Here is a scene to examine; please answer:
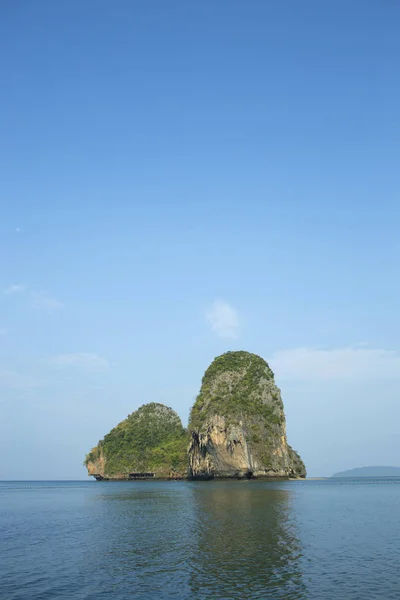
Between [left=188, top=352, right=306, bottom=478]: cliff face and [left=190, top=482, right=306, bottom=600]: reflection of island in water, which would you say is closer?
[left=190, top=482, right=306, bottom=600]: reflection of island in water

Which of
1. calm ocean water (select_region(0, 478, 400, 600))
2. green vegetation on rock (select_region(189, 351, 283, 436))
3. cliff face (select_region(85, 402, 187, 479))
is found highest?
green vegetation on rock (select_region(189, 351, 283, 436))

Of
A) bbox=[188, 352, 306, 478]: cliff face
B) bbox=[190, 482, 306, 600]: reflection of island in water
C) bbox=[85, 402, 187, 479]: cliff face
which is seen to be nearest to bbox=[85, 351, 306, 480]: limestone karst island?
bbox=[188, 352, 306, 478]: cliff face

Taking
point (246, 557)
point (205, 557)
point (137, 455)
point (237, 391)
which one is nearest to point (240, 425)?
point (237, 391)

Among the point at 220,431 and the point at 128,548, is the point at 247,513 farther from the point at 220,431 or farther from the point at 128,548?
the point at 220,431

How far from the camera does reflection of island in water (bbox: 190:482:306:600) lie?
20.7 metres

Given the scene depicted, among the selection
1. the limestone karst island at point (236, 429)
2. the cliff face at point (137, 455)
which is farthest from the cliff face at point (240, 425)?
the cliff face at point (137, 455)

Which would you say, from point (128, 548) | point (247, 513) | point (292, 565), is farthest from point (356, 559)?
point (247, 513)

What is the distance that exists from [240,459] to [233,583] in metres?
116

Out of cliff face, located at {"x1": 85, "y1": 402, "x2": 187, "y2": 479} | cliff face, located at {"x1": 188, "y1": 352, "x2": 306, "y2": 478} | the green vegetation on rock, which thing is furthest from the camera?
cliff face, located at {"x1": 85, "y1": 402, "x2": 187, "y2": 479}

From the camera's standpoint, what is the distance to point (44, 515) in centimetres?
5434

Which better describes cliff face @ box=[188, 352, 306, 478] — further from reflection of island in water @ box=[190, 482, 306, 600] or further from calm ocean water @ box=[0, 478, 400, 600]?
reflection of island in water @ box=[190, 482, 306, 600]

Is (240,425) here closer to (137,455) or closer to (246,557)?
(137,455)

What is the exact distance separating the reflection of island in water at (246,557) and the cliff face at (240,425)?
91.3 metres

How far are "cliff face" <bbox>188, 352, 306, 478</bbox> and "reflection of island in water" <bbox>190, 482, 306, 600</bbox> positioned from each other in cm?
9126
